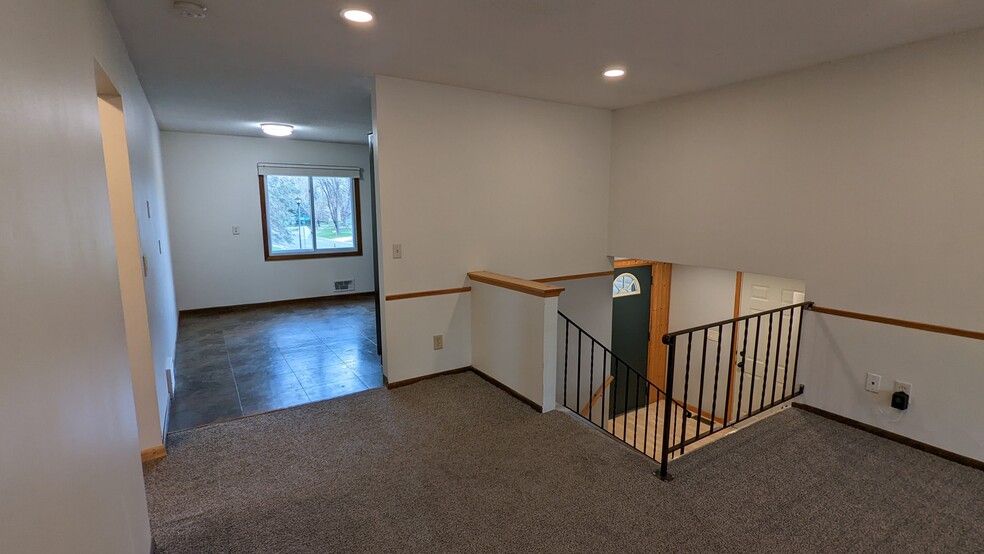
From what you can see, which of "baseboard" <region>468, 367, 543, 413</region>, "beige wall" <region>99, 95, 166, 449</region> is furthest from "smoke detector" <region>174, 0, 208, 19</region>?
"baseboard" <region>468, 367, 543, 413</region>

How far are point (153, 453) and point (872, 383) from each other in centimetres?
459

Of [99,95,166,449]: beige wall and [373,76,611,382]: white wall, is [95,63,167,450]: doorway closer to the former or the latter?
[99,95,166,449]: beige wall

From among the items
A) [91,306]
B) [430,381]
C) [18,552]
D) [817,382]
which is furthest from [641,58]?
[18,552]

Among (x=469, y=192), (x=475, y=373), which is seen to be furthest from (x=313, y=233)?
(x=475, y=373)

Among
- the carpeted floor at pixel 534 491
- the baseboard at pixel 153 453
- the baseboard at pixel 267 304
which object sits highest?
the baseboard at pixel 267 304

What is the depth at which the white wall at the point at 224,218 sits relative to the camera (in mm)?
6160

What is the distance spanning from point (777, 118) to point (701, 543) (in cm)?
303

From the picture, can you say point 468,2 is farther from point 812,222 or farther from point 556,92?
point 812,222

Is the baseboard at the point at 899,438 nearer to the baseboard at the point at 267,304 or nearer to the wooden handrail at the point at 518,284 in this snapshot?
the wooden handrail at the point at 518,284

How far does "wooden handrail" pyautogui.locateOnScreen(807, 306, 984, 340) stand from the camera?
2.64 m

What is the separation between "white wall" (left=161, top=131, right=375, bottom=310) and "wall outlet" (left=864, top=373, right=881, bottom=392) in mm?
6943

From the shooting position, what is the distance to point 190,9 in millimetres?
2250

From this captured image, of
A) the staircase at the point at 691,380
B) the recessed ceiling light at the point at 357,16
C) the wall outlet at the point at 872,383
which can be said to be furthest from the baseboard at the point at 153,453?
the wall outlet at the point at 872,383

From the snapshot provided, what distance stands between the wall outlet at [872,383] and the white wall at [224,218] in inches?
273
